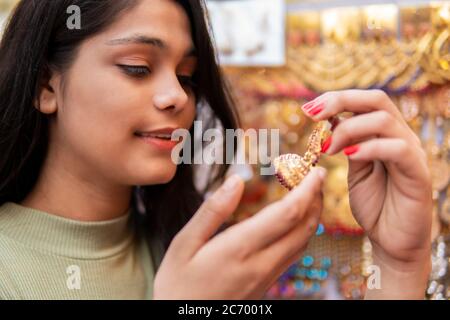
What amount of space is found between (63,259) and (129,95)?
0.98 feet

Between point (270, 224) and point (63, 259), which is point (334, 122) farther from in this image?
point (63, 259)

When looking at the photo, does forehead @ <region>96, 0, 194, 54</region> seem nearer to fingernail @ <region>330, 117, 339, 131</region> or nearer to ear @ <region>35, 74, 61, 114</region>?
ear @ <region>35, 74, 61, 114</region>

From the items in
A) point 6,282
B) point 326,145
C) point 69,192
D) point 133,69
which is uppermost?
point 133,69

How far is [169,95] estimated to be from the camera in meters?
0.81

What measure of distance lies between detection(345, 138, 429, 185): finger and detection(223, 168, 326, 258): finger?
105 mm

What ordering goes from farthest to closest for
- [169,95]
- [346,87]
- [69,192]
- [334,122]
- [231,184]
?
[346,87] < [69,192] < [169,95] < [334,122] < [231,184]

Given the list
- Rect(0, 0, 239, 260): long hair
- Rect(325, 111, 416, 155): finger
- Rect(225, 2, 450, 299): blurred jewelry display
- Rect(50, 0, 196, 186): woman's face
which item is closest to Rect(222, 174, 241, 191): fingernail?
Rect(325, 111, 416, 155): finger

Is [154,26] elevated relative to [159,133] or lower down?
elevated

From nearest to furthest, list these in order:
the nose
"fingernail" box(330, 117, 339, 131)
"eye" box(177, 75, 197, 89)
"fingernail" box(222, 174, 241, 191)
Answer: "fingernail" box(222, 174, 241, 191)
"fingernail" box(330, 117, 339, 131)
the nose
"eye" box(177, 75, 197, 89)

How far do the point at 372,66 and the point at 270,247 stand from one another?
0.90 meters

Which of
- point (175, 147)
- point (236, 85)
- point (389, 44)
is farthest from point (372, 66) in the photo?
point (175, 147)

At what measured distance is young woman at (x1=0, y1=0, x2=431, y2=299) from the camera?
608mm

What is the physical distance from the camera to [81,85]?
2.72 feet

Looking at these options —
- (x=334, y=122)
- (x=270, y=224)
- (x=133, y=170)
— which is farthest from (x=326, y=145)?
(x=133, y=170)
